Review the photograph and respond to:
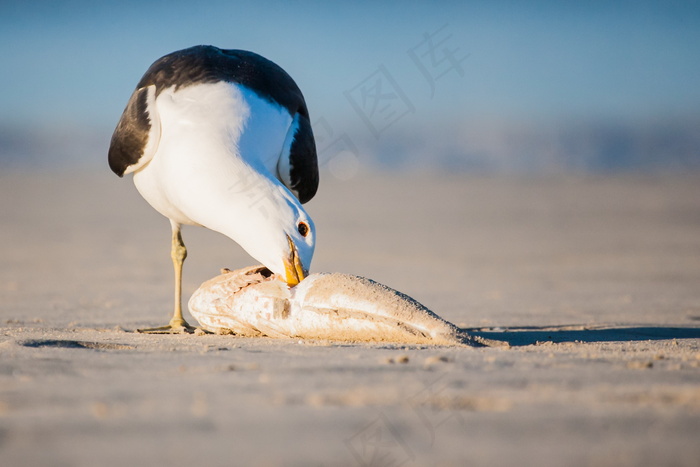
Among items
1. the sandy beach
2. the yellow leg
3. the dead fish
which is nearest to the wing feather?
the yellow leg

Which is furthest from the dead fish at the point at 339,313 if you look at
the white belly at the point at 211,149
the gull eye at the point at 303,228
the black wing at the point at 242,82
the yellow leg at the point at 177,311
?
the black wing at the point at 242,82

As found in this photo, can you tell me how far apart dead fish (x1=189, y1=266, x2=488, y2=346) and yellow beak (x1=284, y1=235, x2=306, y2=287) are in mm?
41

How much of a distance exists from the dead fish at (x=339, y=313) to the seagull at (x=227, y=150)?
0.13 metres

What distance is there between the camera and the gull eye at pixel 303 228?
527cm

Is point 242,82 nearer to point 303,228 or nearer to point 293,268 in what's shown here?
point 303,228

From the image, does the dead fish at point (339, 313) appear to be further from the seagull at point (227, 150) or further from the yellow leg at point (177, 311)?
the yellow leg at point (177, 311)

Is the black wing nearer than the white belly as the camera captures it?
No

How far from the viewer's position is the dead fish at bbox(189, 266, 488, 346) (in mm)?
5051

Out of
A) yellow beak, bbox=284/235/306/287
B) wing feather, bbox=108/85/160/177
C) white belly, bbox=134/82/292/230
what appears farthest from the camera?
wing feather, bbox=108/85/160/177

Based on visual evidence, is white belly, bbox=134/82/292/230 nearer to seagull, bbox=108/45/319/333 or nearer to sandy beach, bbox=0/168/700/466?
seagull, bbox=108/45/319/333

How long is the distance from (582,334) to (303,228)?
2.22 m

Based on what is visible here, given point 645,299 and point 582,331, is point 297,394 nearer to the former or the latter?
point 582,331

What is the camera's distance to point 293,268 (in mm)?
5258

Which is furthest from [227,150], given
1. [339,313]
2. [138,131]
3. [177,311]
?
[177,311]
